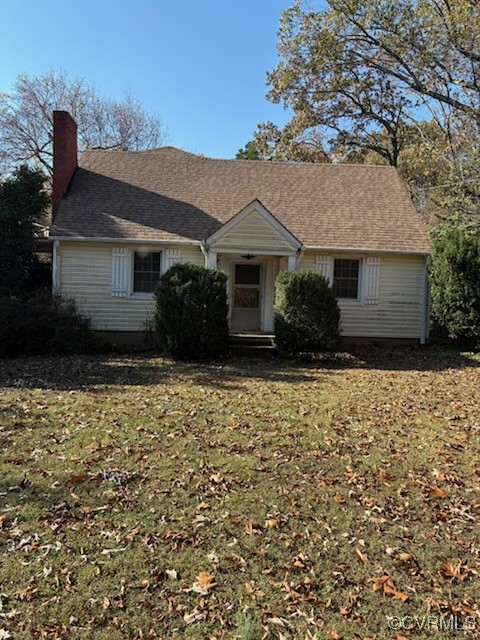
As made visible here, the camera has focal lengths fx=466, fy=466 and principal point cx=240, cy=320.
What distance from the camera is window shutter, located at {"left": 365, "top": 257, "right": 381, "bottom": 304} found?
14.3 metres

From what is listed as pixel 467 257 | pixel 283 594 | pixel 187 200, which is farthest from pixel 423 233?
pixel 283 594

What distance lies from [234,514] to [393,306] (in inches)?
463

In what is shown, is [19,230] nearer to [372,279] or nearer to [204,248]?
[204,248]

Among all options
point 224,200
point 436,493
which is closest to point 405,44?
point 224,200

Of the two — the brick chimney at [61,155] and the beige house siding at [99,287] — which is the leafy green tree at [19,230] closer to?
the brick chimney at [61,155]

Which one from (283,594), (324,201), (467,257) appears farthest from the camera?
(324,201)

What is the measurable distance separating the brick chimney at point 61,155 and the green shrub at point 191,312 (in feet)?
20.6

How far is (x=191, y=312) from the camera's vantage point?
436 inches

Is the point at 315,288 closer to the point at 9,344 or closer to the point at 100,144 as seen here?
the point at 9,344

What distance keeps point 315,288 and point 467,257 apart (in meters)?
4.96

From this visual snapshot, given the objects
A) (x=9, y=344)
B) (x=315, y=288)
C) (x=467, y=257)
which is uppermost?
(x=467, y=257)

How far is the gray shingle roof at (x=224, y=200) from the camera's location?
46.4 feet

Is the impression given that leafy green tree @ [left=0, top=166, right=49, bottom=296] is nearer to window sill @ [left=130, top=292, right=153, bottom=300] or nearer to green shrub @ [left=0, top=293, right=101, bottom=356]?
green shrub @ [left=0, top=293, right=101, bottom=356]

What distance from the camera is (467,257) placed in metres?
13.1
